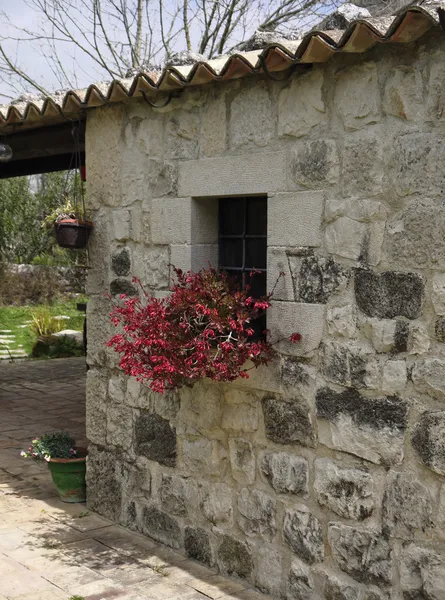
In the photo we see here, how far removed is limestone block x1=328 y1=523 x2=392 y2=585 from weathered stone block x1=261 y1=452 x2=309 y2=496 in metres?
0.26

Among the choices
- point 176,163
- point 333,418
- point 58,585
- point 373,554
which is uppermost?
point 176,163

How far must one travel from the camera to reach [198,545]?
4.32 meters

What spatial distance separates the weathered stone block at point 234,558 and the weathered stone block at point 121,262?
171 cm

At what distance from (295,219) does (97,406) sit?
2129 mm

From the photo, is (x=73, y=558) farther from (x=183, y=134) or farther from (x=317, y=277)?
(x=183, y=134)

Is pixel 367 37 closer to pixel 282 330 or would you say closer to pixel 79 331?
pixel 282 330

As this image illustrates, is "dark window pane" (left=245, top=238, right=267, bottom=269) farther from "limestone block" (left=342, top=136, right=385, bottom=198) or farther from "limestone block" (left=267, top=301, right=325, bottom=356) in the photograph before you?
"limestone block" (left=342, top=136, right=385, bottom=198)

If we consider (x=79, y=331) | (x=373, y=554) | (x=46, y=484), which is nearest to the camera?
(x=373, y=554)

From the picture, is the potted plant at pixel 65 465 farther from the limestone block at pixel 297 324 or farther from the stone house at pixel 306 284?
the limestone block at pixel 297 324

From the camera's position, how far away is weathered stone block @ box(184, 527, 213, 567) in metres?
4.27

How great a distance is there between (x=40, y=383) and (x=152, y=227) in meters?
5.78

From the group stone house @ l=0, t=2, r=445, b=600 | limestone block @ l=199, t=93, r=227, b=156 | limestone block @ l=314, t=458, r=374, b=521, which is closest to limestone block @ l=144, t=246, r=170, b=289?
stone house @ l=0, t=2, r=445, b=600

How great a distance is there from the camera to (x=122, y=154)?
4.71 meters

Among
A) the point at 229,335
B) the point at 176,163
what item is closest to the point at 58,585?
the point at 229,335
